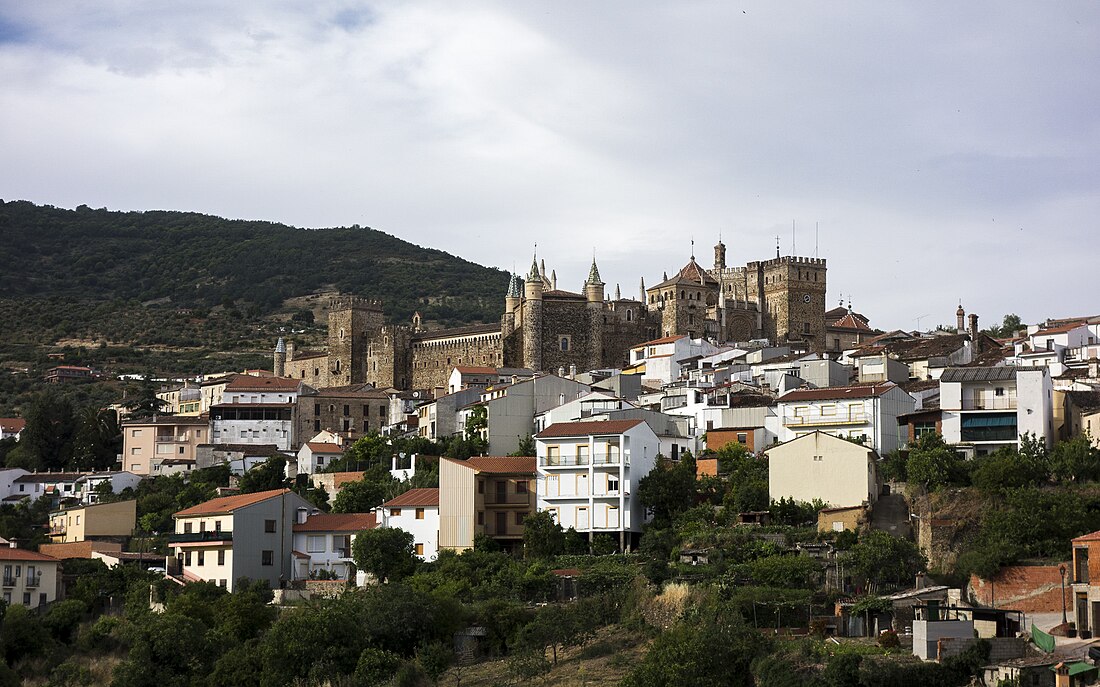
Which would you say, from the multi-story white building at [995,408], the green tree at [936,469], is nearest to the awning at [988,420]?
the multi-story white building at [995,408]

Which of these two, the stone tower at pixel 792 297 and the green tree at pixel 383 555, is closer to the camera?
the green tree at pixel 383 555

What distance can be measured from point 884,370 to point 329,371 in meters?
42.4

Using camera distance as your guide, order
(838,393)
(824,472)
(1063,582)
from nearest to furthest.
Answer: (1063,582) → (824,472) → (838,393)

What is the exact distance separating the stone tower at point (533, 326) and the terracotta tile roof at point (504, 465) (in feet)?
113

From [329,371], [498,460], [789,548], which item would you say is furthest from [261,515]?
[329,371]

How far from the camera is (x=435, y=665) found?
4331cm

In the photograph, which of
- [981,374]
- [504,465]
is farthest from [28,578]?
[981,374]

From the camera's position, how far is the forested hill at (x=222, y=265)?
507ft

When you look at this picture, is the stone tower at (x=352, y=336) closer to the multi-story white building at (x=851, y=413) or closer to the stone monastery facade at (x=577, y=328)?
the stone monastery facade at (x=577, y=328)

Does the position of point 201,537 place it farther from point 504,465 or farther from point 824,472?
point 824,472

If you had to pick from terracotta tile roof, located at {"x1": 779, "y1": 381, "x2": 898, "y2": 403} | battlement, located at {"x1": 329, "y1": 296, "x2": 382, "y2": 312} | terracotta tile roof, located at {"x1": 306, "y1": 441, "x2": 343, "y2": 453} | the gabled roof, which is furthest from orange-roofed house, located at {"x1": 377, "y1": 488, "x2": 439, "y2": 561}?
battlement, located at {"x1": 329, "y1": 296, "x2": 382, "y2": 312}

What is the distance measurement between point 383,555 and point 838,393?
720 inches

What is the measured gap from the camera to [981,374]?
53.8 m

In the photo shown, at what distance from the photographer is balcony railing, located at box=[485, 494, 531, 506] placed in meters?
54.7
